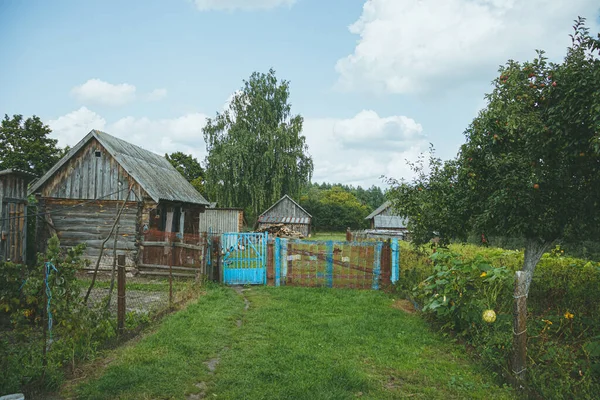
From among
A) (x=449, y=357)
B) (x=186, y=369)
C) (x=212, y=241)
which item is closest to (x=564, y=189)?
(x=449, y=357)

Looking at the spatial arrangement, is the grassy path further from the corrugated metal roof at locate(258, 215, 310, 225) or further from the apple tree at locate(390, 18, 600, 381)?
the corrugated metal roof at locate(258, 215, 310, 225)

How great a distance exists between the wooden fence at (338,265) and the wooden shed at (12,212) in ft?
25.0

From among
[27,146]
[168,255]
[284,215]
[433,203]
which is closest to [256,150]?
[284,215]

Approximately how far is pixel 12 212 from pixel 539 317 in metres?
13.3

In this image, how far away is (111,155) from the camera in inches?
600

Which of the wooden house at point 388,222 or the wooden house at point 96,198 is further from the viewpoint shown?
the wooden house at point 388,222

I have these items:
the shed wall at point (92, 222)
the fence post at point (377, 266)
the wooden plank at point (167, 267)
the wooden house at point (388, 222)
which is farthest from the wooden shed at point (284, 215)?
the fence post at point (377, 266)

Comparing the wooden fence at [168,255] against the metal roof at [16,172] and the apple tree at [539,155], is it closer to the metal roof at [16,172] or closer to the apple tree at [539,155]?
the metal roof at [16,172]

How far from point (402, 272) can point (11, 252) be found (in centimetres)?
1159

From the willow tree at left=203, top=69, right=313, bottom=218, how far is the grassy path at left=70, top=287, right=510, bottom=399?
24654mm

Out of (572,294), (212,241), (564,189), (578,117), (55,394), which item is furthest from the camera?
(212,241)

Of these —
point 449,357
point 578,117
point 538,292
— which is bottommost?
point 449,357

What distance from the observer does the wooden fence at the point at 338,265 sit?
12.9 metres

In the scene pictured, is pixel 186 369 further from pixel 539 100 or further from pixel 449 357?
pixel 539 100
